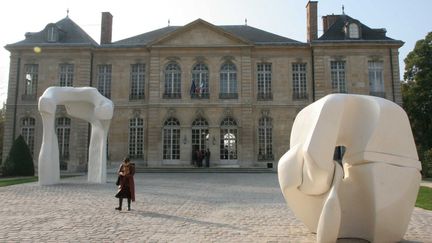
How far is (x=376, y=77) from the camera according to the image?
24.1m

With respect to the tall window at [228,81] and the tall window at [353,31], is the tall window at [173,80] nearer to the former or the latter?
the tall window at [228,81]

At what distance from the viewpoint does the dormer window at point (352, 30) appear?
80.8 ft

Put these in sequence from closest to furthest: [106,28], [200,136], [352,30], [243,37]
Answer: [200,136] < [352,30] < [243,37] < [106,28]

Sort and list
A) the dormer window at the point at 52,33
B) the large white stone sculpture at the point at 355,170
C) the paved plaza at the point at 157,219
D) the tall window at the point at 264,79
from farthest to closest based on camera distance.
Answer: the dormer window at the point at 52,33, the tall window at the point at 264,79, the paved plaza at the point at 157,219, the large white stone sculpture at the point at 355,170

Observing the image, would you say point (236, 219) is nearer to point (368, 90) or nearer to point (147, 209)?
point (147, 209)

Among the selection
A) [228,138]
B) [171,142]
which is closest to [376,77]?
[228,138]

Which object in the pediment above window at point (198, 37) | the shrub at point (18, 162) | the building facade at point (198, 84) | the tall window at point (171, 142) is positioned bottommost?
the shrub at point (18, 162)

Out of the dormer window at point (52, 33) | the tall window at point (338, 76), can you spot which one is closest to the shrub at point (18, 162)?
the dormer window at point (52, 33)

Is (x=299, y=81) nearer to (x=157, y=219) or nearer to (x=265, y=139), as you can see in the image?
(x=265, y=139)

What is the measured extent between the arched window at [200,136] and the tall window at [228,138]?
957 millimetres

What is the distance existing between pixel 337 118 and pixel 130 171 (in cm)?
493

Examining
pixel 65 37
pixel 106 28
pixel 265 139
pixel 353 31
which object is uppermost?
pixel 106 28

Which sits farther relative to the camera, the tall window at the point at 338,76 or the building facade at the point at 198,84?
the tall window at the point at 338,76

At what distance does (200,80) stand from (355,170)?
64.1 ft
